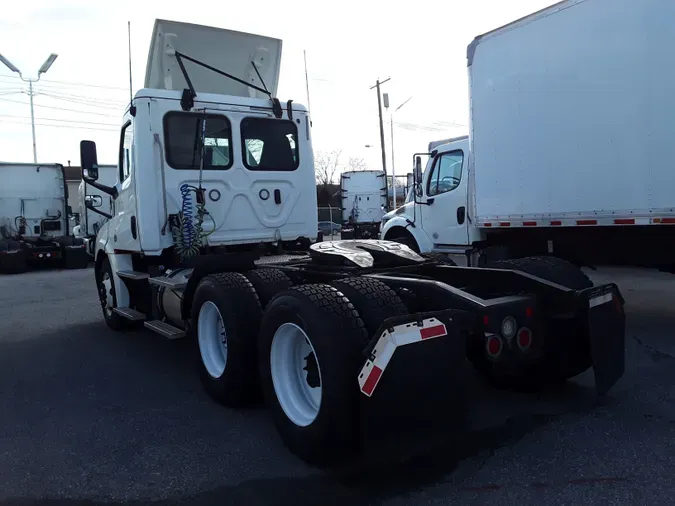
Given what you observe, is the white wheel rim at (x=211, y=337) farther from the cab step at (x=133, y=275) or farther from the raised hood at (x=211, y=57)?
the raised hood at (x=211, y=57)

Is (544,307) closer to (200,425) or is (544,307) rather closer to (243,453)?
(243,453)

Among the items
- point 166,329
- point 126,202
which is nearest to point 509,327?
point 166,329

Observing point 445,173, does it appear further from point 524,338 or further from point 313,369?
point 313,369

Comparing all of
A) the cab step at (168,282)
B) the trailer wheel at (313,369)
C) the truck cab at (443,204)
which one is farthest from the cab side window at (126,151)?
the truck cab at (443,204)

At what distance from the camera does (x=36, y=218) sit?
20.1 metres

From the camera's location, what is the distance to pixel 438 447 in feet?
12.7

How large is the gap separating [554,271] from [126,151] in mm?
4973

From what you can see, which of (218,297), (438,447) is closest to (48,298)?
(218,297)

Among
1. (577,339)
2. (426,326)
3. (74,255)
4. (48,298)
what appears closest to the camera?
(426,326)

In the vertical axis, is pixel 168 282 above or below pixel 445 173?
below

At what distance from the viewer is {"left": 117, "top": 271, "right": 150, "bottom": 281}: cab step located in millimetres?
6648

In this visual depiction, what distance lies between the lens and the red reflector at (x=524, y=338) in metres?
3.92

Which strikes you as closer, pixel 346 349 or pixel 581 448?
pixel 346 349

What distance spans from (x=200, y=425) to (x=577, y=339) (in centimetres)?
296
